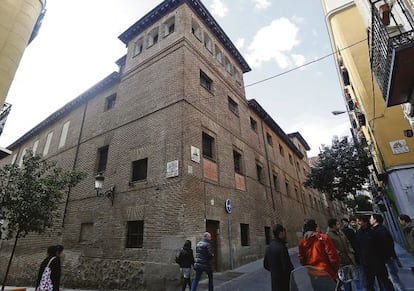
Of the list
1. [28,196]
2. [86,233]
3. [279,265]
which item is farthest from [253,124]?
[279,265]

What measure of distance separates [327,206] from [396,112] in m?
23.0

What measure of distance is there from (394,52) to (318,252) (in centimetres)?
465

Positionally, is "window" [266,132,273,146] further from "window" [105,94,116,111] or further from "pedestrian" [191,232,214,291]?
"pedestrian" [191,232,214,291]

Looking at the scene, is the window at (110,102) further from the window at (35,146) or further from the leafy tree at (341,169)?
the leafy tree at (341,169)

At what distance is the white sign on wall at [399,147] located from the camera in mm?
10102

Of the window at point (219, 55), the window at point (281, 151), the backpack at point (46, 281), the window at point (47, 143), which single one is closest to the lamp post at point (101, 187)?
the backpack at point (46, 281)

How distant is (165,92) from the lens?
9.96 metres

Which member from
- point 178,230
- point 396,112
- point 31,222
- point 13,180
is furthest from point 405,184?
point 13,180

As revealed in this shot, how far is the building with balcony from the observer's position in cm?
533

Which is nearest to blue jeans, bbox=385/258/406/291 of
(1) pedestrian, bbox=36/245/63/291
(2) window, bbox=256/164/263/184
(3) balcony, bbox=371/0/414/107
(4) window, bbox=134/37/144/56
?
(3) balcony, bbox=371/0/414/107

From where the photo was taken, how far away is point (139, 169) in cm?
942

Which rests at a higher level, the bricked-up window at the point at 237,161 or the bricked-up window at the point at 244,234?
the bricked-up window at the point at 237,161

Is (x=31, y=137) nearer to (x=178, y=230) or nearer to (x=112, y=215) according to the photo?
(x=112, y=215)

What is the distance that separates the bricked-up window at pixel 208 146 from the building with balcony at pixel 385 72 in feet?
20.2
